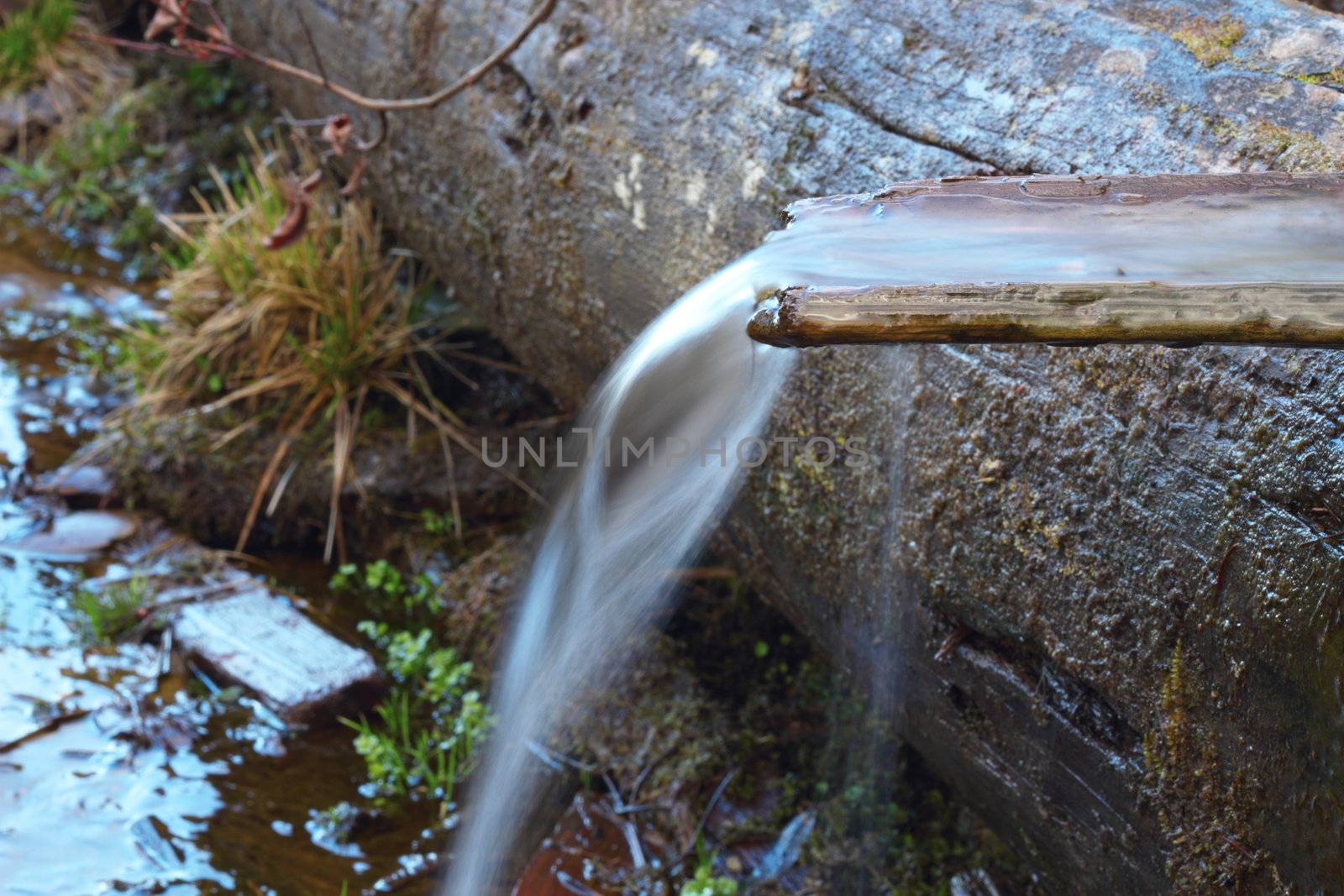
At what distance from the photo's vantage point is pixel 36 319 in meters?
4.43

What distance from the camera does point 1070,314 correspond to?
107 centimetres

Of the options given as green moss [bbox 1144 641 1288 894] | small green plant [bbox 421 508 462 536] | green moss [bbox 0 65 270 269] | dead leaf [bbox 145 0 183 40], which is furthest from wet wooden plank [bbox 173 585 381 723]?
green moss [bbox 0 65 270 269]

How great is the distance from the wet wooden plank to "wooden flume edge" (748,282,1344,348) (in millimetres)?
2079

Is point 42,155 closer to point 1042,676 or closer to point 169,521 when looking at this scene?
point 169,521

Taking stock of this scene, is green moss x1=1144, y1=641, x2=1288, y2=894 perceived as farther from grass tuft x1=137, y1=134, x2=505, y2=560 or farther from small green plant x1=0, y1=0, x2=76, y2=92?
small green plant x1=0, y1=0, x2=76, y2=92

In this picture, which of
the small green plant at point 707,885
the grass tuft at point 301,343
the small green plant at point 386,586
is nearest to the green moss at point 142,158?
the grass tuft at point 301,343

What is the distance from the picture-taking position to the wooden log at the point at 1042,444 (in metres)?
1.32

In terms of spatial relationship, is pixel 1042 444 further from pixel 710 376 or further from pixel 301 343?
pixel 301 343

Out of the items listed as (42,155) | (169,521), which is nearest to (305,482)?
(169,521)

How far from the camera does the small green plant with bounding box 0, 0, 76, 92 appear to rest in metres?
5.81

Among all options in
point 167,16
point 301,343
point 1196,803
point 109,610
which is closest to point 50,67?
point 301,343

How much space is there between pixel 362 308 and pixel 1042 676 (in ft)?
8.76

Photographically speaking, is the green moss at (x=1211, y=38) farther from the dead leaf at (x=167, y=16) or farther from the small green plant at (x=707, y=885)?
the dead leaf at (x=167, y=16)

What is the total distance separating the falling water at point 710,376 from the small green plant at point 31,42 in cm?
486
